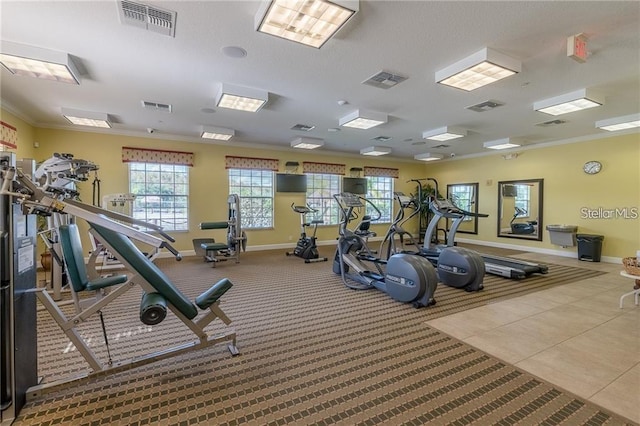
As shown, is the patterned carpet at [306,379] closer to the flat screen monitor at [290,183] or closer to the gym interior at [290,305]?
the gym interior at [290,305]

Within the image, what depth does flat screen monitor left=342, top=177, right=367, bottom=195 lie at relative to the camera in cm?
955

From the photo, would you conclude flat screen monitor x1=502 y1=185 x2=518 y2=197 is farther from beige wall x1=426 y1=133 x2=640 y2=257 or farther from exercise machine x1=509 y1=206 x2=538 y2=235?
exercise machine x1=509 y1=206 x2=538 y2=235

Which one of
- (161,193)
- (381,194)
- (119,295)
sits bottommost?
(119,295)

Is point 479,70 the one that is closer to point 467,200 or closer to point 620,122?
point 620,122

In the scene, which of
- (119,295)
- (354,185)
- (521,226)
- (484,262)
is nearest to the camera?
(119,295)

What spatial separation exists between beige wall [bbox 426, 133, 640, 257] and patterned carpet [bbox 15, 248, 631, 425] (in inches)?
230

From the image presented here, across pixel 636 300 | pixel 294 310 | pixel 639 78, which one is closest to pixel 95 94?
pixel 294 310

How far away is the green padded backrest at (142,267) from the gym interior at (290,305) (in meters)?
0.01

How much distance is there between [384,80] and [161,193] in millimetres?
5780

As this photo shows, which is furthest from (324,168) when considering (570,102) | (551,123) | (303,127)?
(570,102)

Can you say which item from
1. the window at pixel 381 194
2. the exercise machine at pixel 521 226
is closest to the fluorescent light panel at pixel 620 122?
the exercise machine at pixel 521 226

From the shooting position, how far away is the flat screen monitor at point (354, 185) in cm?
955

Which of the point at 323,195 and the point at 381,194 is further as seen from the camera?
the point at 381,194

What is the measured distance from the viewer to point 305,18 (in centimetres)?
244
